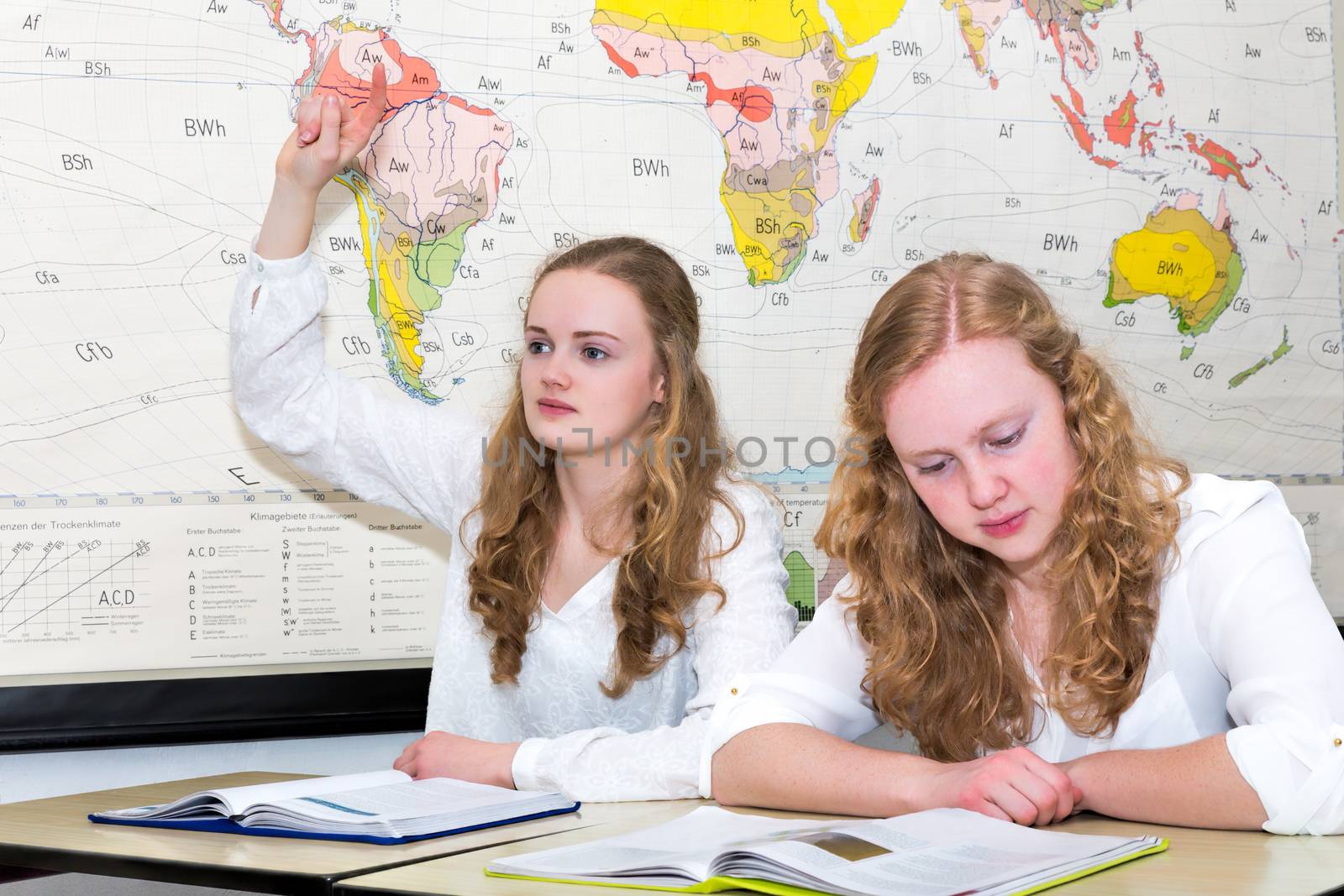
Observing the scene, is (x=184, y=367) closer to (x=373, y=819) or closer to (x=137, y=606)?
(x=137, y=606)

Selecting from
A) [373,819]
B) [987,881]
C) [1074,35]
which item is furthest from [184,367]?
[1074,35]

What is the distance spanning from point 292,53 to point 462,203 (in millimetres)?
337

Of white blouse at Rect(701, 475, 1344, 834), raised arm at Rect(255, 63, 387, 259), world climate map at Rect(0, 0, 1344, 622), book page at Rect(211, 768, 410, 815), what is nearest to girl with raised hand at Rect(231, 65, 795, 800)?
raised arm at Rect(255, 63, 387, 259)

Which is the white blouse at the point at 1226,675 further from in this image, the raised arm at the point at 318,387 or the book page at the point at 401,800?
the raised arm at the point at 318,387

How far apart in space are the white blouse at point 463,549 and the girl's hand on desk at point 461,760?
0.16 meters

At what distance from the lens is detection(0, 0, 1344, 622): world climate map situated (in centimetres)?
189

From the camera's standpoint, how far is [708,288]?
7.22 ft

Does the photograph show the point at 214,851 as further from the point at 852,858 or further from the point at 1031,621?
the point at 1031,621

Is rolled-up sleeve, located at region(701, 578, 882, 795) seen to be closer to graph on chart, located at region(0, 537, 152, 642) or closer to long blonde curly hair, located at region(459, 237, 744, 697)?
long blonde curly hair, located at region(459, 237, 744, 697)

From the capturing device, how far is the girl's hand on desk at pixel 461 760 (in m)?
1.54

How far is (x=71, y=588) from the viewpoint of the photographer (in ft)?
6.13

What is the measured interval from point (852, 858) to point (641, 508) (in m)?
0.95

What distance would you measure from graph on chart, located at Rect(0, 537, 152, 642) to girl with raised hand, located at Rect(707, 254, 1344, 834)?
3.21 ft

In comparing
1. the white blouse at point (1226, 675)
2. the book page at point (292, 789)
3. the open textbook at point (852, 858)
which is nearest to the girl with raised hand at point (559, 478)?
the white blouse at point (1226, 675)
